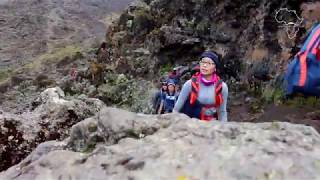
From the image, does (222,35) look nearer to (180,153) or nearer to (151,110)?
(151,110)

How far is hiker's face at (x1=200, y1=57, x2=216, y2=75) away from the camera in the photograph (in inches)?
210

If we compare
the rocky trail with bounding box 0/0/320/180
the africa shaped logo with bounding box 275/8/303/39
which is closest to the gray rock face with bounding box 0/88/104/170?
the rocky trail with bounding box 0/0/320/180

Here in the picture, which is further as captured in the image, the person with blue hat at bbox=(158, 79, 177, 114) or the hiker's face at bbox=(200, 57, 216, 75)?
the person with blue hat at bbox=(158, 79, 177, 114)

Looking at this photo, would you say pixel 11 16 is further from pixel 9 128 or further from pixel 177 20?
pixel 9 128

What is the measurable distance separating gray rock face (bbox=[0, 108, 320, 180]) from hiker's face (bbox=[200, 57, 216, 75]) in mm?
1471

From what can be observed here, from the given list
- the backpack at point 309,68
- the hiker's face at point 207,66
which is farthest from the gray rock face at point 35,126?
the backpack at point 309,68

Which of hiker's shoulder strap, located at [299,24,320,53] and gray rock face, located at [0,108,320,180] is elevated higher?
hiker's shoulder strap, located at [299,24,320,53]

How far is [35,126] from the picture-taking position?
716cm

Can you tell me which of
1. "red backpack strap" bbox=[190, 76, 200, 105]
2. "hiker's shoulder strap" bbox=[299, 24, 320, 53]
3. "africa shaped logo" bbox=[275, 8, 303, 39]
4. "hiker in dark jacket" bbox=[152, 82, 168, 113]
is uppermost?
"hiker's shoulder strap" bbox=[299, 24, 320, 53]

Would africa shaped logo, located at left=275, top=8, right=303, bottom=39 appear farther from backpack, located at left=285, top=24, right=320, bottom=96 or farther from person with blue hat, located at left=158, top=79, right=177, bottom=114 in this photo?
backpack, located at left=285, top=24, right=320, bottom=96

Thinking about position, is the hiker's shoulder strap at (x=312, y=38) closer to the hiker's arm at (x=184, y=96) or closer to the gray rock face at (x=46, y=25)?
the hiker's arm at (x=184, y=96)

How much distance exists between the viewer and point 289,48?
12477 mm

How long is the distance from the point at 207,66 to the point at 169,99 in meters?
3.53

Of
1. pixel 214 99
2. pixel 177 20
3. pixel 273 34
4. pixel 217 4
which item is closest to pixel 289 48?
pixel 273 34
